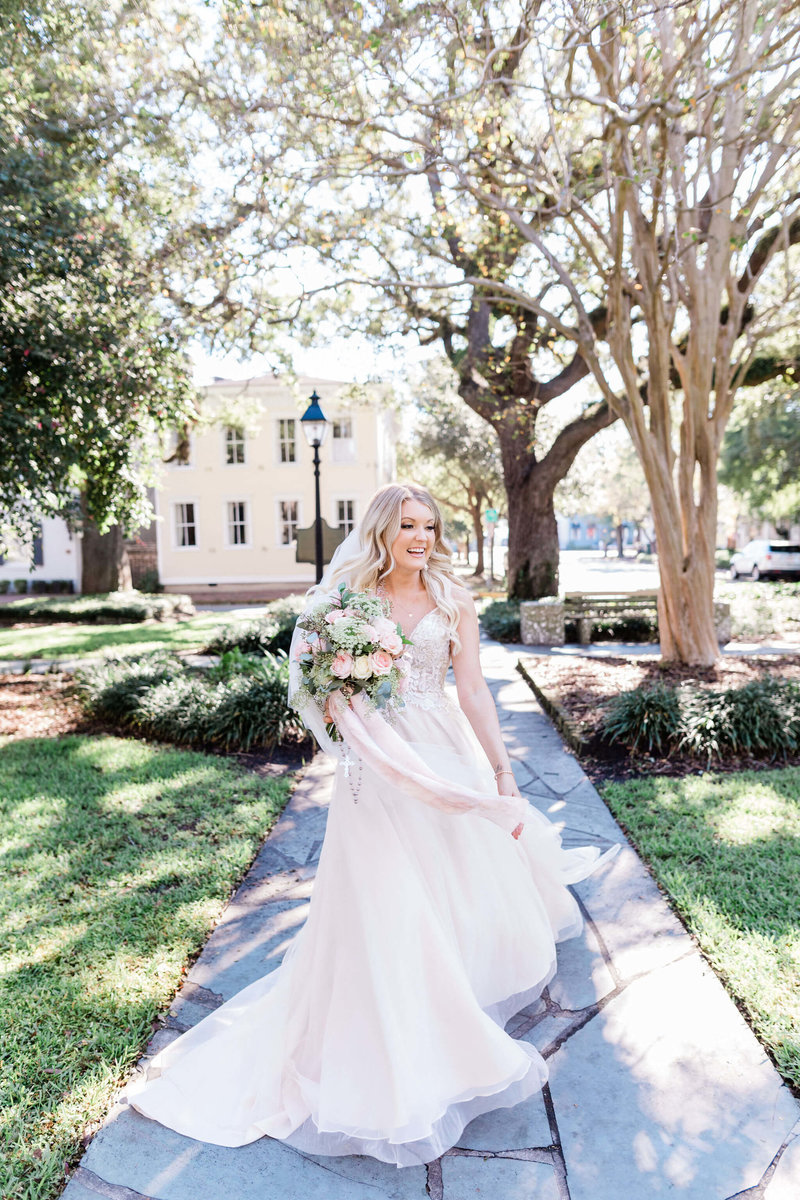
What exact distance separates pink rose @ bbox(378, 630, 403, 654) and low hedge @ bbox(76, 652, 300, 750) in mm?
4886

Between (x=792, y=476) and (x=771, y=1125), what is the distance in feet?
91.8

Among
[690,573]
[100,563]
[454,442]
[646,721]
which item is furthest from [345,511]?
[646,721]

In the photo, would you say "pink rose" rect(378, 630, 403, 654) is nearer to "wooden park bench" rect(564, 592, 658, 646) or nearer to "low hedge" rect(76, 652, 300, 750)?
"low hedge" rect(76, 652, 300, 750)

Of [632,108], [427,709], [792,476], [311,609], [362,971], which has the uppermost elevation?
[632,108]

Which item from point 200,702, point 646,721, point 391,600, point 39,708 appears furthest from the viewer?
point 39,708

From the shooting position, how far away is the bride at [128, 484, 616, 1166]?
2.53 m

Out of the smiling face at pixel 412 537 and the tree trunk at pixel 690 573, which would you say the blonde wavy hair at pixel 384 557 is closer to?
the smiling face at pixel 412 537

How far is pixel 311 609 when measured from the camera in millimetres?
2863

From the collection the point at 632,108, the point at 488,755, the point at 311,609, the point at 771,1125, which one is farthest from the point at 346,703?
the point at 632,108

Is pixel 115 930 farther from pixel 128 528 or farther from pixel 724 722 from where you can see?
pixel 128 528

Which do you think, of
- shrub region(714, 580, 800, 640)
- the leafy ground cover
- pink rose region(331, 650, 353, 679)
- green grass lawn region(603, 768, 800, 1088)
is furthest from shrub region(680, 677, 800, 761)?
shrub region(714, 580, 800, 640)

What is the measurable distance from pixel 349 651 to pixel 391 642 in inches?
6.1

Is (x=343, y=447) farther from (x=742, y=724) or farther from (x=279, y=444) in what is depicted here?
(x=742, y=724)

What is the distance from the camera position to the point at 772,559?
1132 inches
